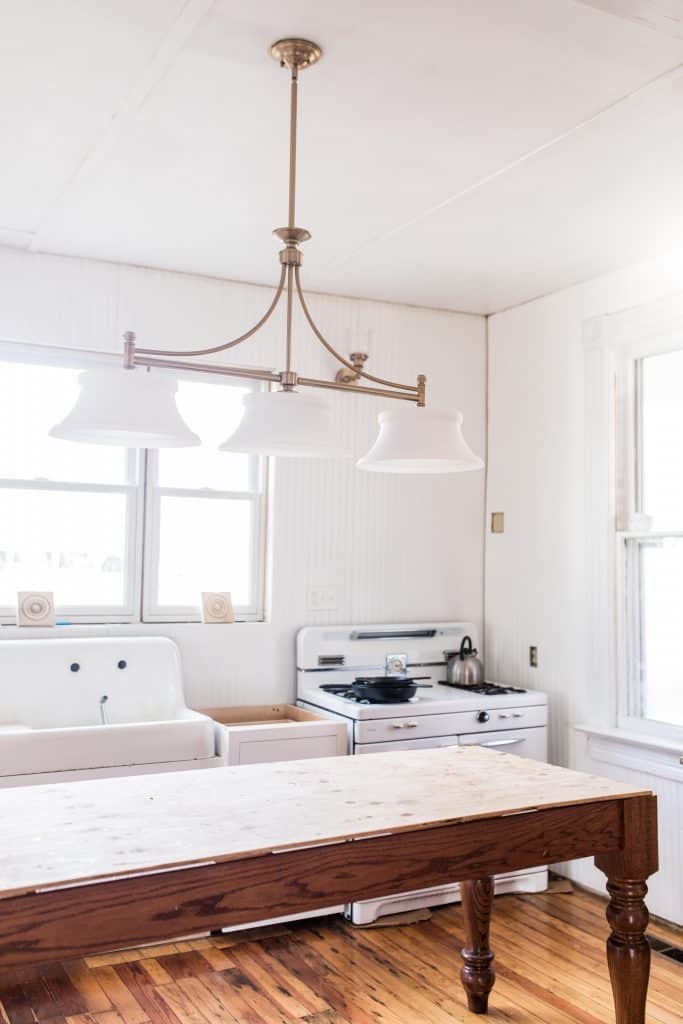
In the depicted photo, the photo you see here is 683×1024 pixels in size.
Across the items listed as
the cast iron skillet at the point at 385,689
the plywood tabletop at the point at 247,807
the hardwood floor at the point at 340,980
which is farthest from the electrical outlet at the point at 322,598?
the plywood tabletop at the point at 247,807

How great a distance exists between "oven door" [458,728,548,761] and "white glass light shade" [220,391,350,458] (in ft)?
6.77

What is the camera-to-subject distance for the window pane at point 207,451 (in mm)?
4160

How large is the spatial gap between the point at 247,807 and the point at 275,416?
897 millimetres

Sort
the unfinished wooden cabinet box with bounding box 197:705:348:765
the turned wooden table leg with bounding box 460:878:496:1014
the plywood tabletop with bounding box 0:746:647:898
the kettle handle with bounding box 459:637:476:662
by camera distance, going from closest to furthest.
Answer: the plywood tabletop with bounding box 0:746:647:898 → the turned wooden table leg with bounding box 460:878:496:1014 → the unfinished wooden cabinet box with bounding box 197:705:348:765 → the kettle handle with bounding box 459:637:476:662

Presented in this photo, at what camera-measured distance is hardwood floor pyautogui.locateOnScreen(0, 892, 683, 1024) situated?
2871 mm

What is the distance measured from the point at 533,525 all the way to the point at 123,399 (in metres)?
2.77

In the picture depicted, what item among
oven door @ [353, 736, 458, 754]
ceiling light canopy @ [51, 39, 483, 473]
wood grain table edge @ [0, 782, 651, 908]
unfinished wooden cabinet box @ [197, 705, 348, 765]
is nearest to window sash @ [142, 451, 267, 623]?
unfinished wooden cabinet box @ [197, 705, 348, 765]

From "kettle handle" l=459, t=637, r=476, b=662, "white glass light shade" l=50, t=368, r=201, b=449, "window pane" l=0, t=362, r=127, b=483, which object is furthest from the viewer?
"kettle handle" l=459, t=637, r=476, b=662

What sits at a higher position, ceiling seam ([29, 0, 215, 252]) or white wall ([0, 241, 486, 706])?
ceiling seam ([29, 0, 215, 252])

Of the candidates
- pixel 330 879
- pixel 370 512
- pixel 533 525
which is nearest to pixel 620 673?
pixel 533 525

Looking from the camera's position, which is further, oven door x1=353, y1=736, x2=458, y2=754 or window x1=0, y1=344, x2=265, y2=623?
window x1=0, y1=344, x2=265, y2=623

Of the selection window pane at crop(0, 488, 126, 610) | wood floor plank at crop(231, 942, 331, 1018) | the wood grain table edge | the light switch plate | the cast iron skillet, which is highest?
the light switch plate

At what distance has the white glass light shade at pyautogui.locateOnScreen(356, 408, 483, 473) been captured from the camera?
2287 millimetres

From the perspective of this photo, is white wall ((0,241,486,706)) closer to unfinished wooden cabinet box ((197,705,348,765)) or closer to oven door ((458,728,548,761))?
unfinished wooden cabinet box ((197,705,348,765))
